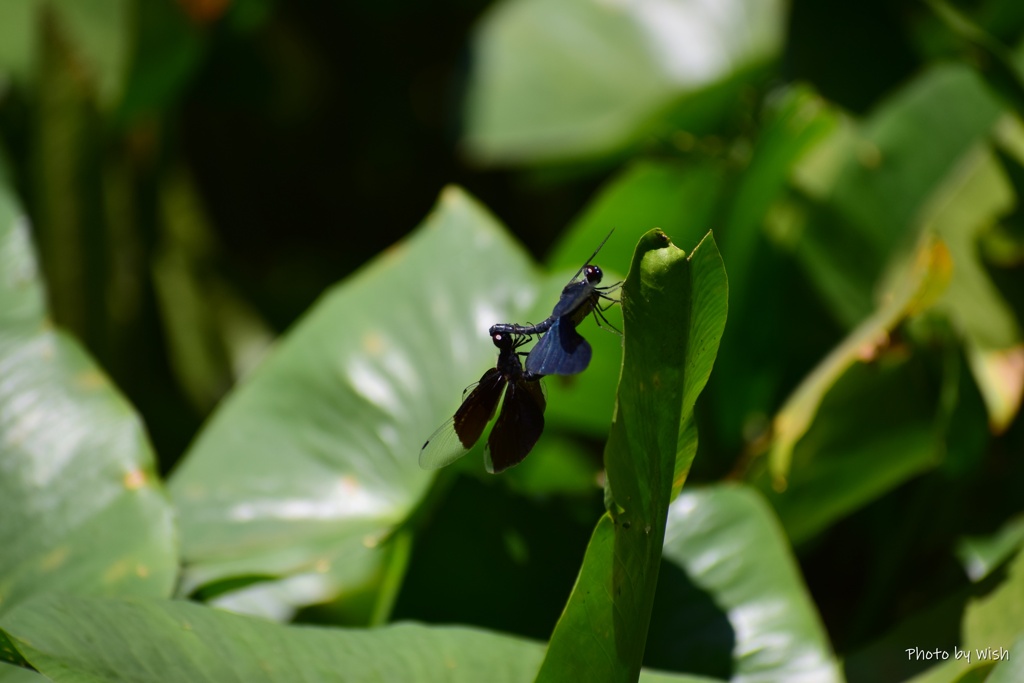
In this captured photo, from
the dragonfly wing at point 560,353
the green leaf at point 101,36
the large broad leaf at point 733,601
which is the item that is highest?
the green leaf at point 101,36

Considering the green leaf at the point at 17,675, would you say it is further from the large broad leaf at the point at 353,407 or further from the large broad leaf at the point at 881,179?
the large broad leaf at the point at 881,179

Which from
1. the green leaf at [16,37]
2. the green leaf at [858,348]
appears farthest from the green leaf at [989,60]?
the green leaf at [16,37]

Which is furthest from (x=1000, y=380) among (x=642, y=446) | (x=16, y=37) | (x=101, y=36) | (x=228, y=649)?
(x=16, y=37)

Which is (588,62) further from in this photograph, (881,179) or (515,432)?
(515,432)

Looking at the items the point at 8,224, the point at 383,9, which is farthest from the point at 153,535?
the point at 383,9

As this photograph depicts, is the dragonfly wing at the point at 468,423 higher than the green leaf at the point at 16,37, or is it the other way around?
the green leaf at the point at 16,37

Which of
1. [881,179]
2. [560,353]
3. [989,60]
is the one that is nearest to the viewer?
[560,353]

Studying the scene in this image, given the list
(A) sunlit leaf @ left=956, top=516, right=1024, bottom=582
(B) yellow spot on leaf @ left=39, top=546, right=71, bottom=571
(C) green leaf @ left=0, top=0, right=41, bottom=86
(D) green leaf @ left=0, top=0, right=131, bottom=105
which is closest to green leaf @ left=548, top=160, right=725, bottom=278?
(A) sunlit leaf @ left=956, top=516, right=1024, bottom=582

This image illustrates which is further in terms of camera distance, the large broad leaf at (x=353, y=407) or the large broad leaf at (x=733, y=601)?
the large broad leaf at (x=353, y=407)
